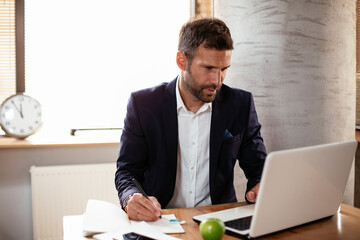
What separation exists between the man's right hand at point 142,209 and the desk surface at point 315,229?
10cm

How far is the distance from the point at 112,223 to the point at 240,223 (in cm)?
42

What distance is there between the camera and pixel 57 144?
271cm

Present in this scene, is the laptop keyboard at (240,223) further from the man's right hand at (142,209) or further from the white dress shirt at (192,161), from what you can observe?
the white dress shirt at (192,161)

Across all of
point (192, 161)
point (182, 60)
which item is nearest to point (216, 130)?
point (192, 161)

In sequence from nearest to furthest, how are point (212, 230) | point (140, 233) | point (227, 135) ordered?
point (212, 230) → point (140, 233) → point (227, 135)

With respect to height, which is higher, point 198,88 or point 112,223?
point 198,88

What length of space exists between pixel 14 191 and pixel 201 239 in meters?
2.04

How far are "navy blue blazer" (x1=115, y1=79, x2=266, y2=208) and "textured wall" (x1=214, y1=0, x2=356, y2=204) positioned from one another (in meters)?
0.30

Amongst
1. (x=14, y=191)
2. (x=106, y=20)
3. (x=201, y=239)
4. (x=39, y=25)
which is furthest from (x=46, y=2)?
(x=201, y=239)

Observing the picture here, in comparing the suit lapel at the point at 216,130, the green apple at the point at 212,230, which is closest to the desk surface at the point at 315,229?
the green apple at the point at 212,230

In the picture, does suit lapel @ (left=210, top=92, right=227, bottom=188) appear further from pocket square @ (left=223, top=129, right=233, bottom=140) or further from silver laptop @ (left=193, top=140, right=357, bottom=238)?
silver laptop @ (left=193, top=140, right=357, bottom=238)

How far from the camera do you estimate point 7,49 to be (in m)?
2.87

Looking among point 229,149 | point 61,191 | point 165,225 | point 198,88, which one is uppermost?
point 198,88

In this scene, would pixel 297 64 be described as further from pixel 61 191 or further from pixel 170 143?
pixel 61 191
